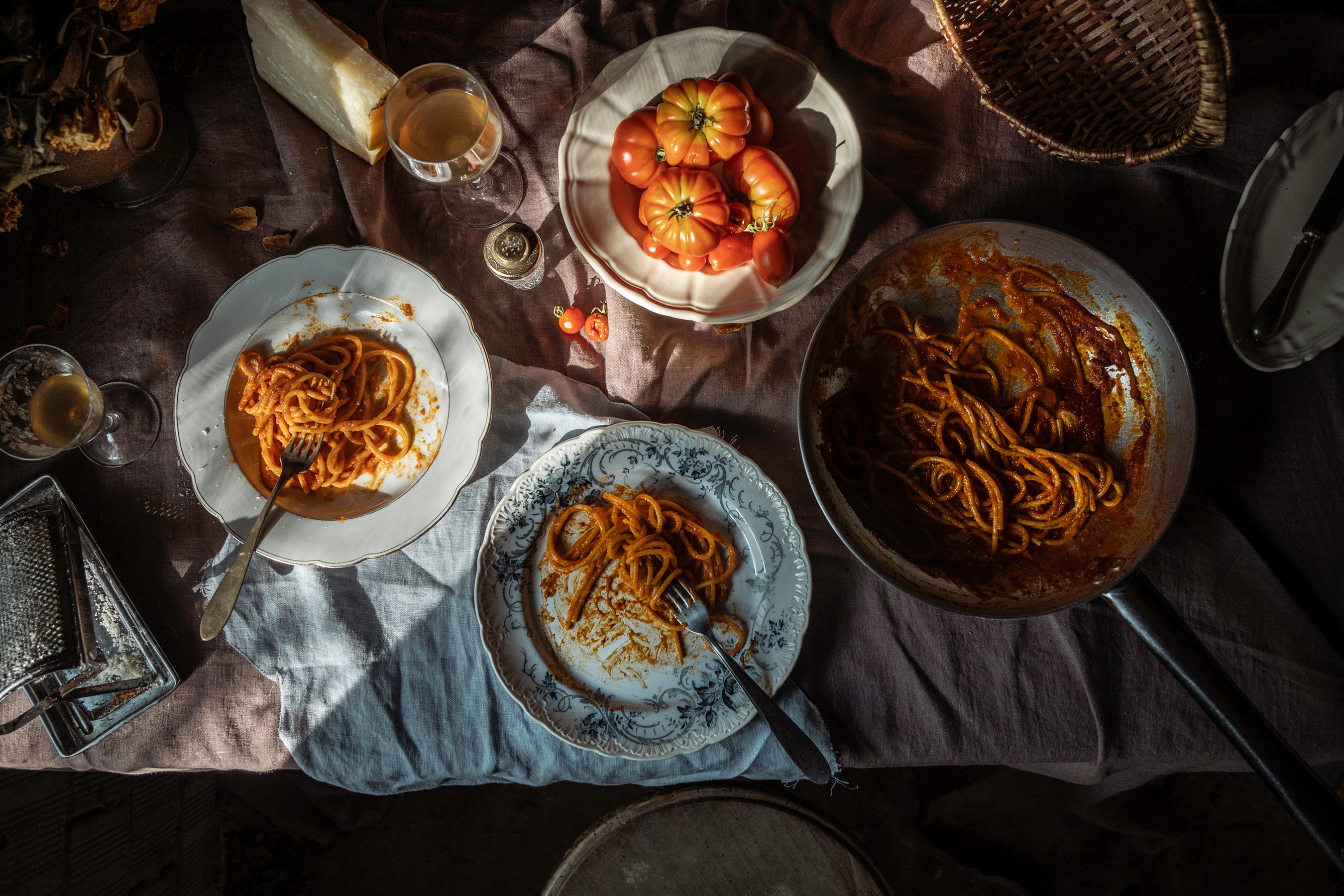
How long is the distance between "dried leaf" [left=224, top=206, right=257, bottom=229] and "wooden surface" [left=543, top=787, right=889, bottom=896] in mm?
2491

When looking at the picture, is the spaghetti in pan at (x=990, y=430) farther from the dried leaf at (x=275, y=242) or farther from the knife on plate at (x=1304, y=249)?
the dried leaf at (x=275, y=242)

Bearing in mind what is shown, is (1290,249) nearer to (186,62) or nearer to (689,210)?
(689,210)

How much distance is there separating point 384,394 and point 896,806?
10.6ft

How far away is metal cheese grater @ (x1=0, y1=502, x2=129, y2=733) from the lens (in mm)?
2318

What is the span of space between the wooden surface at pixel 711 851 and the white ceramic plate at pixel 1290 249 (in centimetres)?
212

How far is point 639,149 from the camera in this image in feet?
→ 7.66

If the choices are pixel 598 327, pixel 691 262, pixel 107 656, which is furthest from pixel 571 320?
pixel 107 656

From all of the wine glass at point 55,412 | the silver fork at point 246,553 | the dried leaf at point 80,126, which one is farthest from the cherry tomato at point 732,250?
the wine glass at point 55,412

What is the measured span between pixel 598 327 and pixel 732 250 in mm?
550

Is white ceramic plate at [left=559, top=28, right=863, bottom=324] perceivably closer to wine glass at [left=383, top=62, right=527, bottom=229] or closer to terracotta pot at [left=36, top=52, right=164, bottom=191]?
wine glass at [left=383, top=62, right=527, bottom=229]

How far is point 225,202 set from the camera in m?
2.61

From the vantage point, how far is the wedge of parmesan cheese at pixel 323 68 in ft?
7.57

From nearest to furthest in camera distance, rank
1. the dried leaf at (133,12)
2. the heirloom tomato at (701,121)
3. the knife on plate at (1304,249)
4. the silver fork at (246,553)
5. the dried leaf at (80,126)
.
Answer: the dried leaf at (80,126) < the dried leaf at (133,12) < the knife on plate at (1304,249) < the heirloom tomato at (701,121) < the silver fork at (246,553)

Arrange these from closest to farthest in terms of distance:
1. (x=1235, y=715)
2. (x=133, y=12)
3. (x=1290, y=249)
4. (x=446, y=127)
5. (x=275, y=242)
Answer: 1. (x=1235, y=715)
2. (x=133, y=12)
3. (x=1290, y=249)
4. (x=446, y=127)
5. (x=275, y=242)
